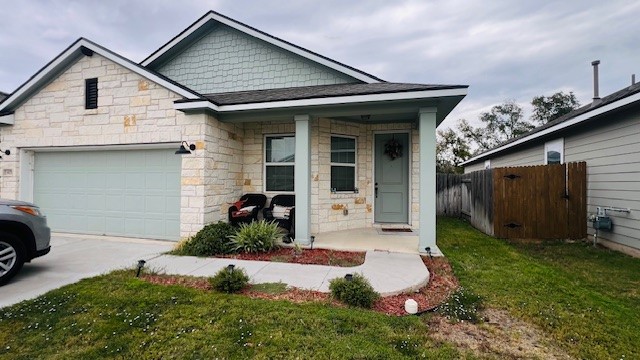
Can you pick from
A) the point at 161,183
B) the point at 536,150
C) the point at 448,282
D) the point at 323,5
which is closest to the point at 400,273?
the point at 448,282

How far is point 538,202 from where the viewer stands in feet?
22.6

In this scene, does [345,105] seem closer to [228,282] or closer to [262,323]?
[228,282]

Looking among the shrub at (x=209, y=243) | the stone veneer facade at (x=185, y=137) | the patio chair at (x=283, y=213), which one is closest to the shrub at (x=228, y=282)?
the shrub at (x=209, y=243)

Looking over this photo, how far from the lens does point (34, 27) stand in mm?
8477

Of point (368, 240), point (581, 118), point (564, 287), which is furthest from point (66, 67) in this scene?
point (581, 118)

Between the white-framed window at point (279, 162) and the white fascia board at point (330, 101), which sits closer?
the white fascia board at point (330, 101)

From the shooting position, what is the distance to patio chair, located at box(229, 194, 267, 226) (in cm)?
633

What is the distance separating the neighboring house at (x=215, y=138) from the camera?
229 inches

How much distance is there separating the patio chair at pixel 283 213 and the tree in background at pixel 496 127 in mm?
23661

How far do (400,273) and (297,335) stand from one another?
2.13 meters

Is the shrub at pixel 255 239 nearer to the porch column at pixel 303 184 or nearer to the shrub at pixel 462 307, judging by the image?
the porch column at pixel 303 184

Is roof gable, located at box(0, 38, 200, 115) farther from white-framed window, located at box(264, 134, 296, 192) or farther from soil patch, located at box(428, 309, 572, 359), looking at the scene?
soil patch, located at box(428, 309, 572, 359)

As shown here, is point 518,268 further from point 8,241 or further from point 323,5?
point 323,5

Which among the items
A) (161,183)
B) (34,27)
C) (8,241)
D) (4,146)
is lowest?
(8,241)
